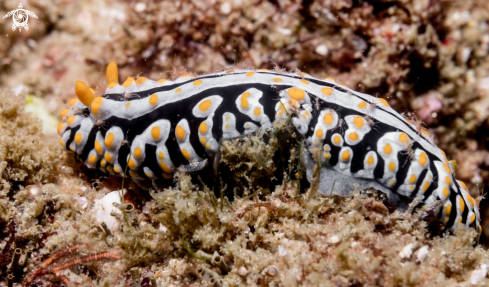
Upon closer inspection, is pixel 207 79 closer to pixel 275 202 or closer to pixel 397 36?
pixel 275 202

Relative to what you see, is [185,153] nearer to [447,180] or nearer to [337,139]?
[337,139]

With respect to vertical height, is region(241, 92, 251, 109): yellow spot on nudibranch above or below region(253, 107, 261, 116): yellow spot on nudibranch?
above

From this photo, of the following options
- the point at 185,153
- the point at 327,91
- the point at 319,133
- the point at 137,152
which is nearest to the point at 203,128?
the point at 185,153

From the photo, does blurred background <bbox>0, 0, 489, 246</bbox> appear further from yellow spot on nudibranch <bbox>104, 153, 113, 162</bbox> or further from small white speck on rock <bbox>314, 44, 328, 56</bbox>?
yellow spot on nudibranch <bbox>104, 153, 113, 162</bbox>

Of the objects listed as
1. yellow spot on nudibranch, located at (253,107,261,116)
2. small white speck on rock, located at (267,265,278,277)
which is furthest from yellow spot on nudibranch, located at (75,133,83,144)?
small white speck on rock, located at (267,265,278,277)

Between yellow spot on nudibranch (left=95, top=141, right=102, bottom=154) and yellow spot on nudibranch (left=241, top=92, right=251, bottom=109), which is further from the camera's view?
yellow spot on nudibranch (left=95, top=141, right=102, bottom=154)

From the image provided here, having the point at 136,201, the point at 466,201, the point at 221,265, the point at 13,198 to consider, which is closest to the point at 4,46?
the point at 13,198
